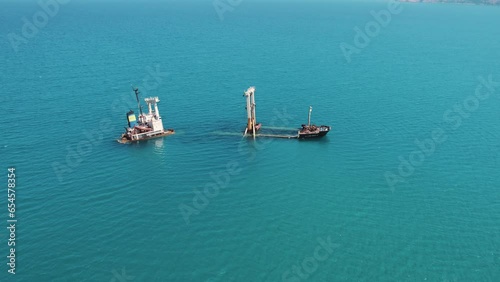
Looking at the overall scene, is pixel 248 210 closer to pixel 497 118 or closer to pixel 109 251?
pixel 109 251

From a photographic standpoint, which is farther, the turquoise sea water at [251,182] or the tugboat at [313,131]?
the tugboat at [313,131]

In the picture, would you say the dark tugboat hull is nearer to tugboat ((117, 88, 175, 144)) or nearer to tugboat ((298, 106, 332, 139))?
tugboat ((298, 106, 332, 139))

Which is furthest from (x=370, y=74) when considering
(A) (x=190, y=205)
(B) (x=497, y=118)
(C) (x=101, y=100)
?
(A) (x=190, y=205)

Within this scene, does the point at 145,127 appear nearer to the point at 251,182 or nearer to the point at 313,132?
the point at 251,182

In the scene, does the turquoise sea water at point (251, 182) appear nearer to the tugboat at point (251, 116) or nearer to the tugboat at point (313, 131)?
the tugboat at point (313, 131)

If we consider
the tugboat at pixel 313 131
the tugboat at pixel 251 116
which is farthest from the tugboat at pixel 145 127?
the tugboat at pixel 313 131

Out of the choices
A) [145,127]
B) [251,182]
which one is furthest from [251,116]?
[145,127]
